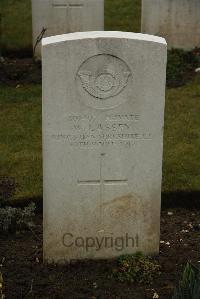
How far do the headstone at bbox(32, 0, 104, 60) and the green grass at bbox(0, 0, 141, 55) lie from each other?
3.28 feet

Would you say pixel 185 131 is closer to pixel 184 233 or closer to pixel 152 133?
pixel 184 233

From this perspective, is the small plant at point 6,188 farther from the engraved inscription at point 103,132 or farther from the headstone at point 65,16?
the headstone at point 65,16

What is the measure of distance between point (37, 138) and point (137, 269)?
10.3 feet

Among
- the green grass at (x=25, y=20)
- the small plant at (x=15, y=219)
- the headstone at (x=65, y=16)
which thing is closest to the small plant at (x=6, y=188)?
the small plant at (x=15, y=219)

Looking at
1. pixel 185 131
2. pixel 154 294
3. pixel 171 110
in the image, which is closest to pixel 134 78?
pixel 154 294

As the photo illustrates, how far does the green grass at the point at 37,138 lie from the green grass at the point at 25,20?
7.81 feet

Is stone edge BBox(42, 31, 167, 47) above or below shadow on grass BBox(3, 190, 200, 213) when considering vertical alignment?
above

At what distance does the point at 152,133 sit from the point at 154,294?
1.16 m

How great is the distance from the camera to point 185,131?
310 inches

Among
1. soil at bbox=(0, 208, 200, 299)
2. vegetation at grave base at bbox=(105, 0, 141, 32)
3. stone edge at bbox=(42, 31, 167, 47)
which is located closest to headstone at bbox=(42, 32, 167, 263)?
stone edge at bbox=(42, 31, 167, 47)

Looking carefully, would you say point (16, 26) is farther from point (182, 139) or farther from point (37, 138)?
point (182, 139)

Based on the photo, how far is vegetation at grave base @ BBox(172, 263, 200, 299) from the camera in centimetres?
389

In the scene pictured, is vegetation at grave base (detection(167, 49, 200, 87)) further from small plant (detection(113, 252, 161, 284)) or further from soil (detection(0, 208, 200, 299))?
small plant (detection(113, 252, 161, 284))

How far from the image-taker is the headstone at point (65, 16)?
34.9 feet
